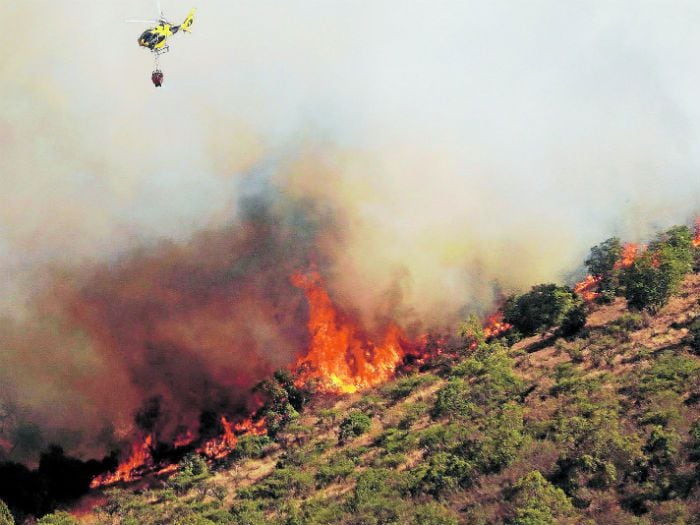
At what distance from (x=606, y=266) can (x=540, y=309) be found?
953 cm

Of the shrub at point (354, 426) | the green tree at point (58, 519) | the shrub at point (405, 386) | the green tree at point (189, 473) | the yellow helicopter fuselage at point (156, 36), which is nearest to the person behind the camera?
the green tree at point (58, 519)

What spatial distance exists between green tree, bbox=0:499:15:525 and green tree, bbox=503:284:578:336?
47.8 metres

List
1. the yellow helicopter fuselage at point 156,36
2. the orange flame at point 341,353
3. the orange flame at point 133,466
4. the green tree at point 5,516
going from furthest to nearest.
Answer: the yellow helicopter fuselage at point 156,36, the orange flame at point 341,353, the orange flame at point 133,466, the green tree at point 5,516

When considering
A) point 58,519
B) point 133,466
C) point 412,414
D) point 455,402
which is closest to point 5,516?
point 58,519

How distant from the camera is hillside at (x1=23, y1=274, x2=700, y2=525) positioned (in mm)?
54812

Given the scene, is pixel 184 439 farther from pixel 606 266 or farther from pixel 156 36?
pixel 606 266

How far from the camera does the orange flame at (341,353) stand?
8575 cm

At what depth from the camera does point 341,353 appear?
88.2m

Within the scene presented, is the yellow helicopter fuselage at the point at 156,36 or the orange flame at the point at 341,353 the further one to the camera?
the yellow helicopter fuselage at the point at 156,36

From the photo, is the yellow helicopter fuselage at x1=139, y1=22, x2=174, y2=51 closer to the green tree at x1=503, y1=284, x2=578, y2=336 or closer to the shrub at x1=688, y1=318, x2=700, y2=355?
the green tree at x1=503, y1=284, x2=578, y2=336

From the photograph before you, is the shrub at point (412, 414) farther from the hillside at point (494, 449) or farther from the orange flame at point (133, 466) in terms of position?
the orange flame at point (133, 466)

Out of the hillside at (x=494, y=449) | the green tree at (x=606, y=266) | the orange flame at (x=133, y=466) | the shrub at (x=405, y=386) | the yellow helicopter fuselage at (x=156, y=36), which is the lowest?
the hillside at (x=494, y=449)

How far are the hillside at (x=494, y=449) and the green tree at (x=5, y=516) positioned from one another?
3.49 m

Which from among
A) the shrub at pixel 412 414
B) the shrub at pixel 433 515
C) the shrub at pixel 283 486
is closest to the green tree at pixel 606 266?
the shrub at pixel 412 414
